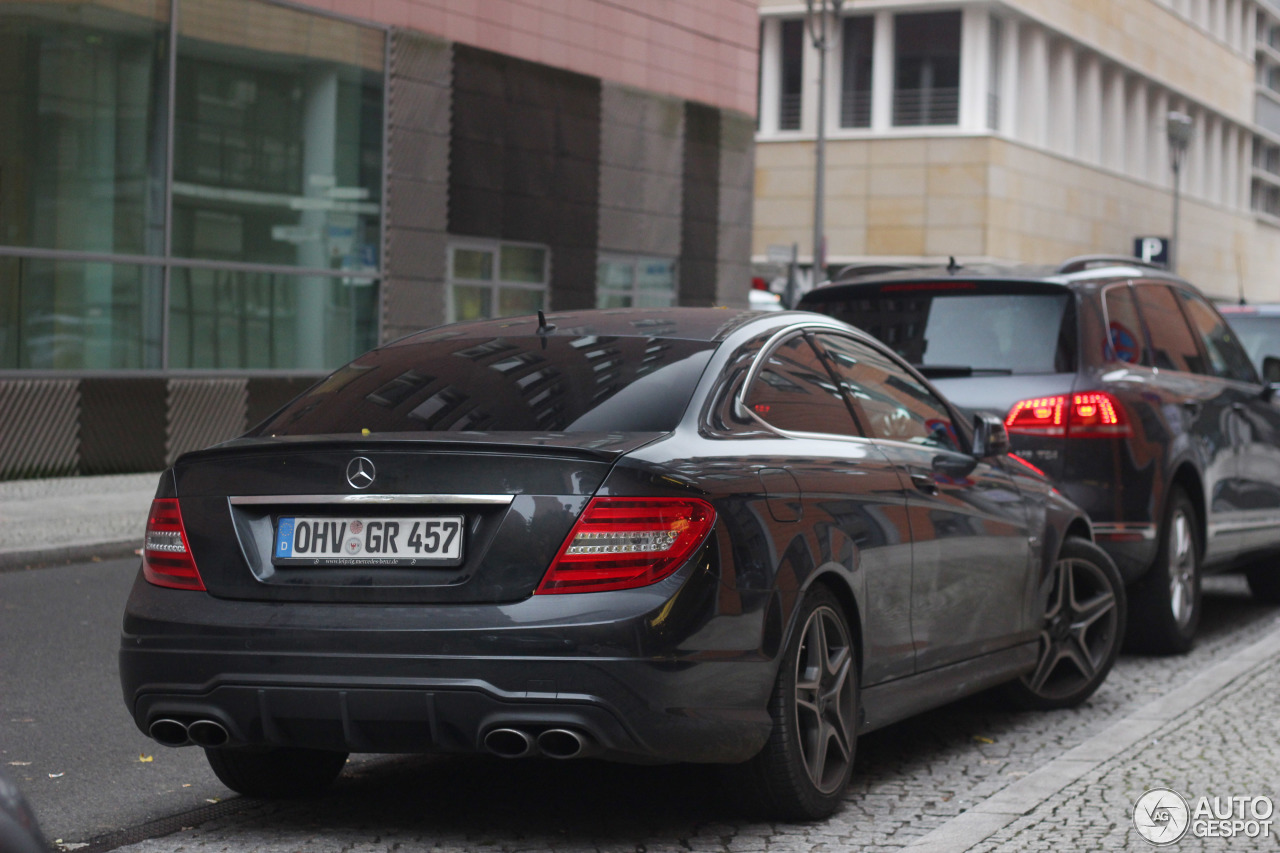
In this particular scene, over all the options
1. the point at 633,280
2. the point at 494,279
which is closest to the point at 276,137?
the point at 494,279

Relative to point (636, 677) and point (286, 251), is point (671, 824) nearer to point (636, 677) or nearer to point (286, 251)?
point (636, 677)

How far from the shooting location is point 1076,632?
23.6ft

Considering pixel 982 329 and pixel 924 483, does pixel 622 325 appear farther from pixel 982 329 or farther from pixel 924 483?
pixel 982 329

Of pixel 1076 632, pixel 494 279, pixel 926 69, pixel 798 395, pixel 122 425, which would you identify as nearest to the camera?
pixel 798 395

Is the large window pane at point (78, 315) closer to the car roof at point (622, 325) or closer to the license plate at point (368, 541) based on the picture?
the car roof at point (622, 325)

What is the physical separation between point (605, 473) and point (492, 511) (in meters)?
0.30

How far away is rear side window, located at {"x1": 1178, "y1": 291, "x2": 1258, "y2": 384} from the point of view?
978 centimetres

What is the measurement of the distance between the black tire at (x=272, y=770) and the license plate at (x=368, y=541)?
0.88 m

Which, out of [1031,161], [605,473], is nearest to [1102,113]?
[1031,161]

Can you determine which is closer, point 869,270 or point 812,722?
point 812,722

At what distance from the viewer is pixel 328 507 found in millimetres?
4641

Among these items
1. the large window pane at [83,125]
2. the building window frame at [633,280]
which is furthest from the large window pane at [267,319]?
the building window frame at [633,280]

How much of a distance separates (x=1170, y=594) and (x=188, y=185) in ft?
41.1

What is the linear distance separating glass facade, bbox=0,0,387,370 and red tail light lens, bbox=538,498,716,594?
1316 centimetres
